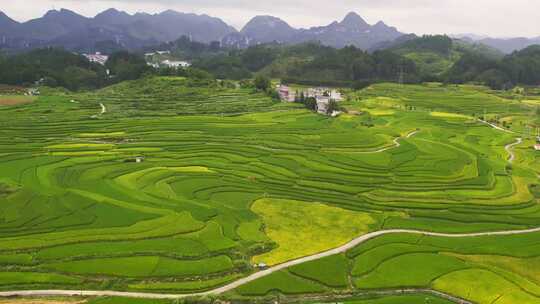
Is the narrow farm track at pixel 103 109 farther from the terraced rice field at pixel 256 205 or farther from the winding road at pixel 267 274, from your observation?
the winding road at pixel 267 274

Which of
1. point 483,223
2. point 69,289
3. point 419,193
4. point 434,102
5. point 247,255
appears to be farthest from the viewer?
point 434,102

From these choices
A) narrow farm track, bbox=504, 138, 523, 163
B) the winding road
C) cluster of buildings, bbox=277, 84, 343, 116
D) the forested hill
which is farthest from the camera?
the forested hill

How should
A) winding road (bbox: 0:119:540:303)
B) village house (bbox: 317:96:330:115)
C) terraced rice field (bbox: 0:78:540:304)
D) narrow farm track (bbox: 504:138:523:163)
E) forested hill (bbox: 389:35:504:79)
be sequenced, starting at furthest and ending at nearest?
forested hill (bbox: 389:35:504:79)
village house (bbox: 317:96:330:115)
narrow farm track (bbox: 504:138:523:163)
terraced rice field (bbox: 0:78:540:304)
winding road (bbox: 0:119:540:303)

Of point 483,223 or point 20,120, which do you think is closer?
point 483,223

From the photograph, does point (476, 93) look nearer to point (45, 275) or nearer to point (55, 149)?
point (55, 149)

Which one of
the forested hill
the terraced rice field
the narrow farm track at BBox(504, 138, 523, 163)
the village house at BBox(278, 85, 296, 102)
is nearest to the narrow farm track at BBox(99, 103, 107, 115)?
the terraced rice field

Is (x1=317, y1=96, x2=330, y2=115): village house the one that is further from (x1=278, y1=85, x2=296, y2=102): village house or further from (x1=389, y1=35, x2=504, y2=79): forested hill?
(x1=389, y1=35, x2=504, y2=79): forested hill

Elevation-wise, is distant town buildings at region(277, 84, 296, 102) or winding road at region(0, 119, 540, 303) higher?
distant town buildings at region(277, 84, 296, 102)

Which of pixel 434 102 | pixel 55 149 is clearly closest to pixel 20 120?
pixel 55 149

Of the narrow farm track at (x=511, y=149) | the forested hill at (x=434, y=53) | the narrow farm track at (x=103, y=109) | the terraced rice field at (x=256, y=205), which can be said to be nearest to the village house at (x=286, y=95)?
the terraced rice field at (x=256, y=205)
